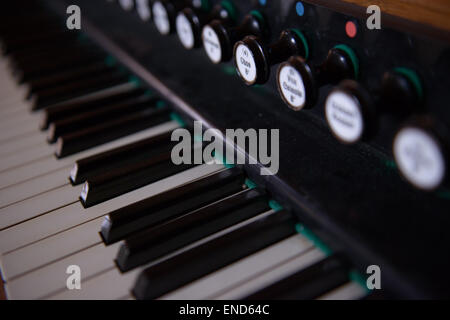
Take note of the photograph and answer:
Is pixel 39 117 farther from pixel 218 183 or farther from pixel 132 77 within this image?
pixel 218 183

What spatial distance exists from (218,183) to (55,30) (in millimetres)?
1362

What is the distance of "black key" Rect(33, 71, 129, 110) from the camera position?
1558 millimetres

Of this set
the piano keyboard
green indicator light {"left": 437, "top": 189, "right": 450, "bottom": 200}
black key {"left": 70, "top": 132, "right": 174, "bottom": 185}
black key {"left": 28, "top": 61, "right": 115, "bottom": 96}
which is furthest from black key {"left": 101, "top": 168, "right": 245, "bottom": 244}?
black key {"left": 28, "top": 61, "right": 115, "bottom": 96}

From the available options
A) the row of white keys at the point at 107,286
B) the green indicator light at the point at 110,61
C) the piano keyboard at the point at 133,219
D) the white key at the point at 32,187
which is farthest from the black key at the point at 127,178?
the green indicator light at the point at 110,61

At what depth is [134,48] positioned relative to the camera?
1.58 meters

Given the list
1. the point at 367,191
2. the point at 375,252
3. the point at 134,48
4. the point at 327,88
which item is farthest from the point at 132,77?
the point at 375,252

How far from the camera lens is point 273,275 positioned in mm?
842

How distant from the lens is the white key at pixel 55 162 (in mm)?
1221

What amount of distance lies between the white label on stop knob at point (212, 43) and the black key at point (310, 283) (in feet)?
1.72

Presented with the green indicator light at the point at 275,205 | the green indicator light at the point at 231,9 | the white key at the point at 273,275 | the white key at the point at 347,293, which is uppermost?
the green indicator light at the point at 231,9

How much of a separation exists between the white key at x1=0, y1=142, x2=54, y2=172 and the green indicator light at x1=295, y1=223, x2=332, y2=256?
75cm

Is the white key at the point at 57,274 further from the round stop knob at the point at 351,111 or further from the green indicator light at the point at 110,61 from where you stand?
the green indicator light at the point at 110,61

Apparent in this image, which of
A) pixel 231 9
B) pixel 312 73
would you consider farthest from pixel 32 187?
pixel 312 73

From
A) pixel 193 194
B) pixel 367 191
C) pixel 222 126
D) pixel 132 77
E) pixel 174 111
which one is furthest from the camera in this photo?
pixel 132 77
